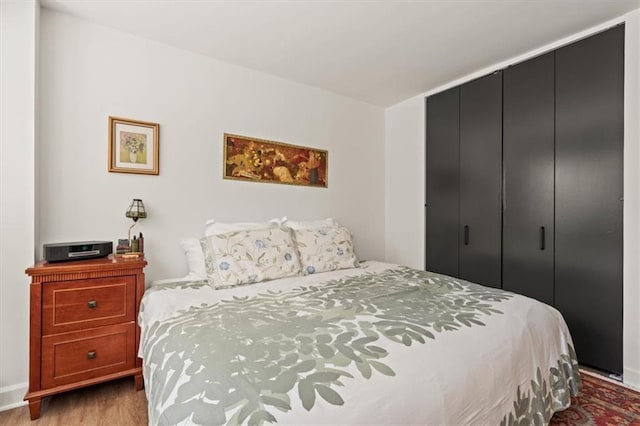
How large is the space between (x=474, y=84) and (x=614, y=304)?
2141 mm

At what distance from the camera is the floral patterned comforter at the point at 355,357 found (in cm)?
87

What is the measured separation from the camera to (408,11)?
80.4 inches

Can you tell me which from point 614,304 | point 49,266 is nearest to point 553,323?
point 614,304

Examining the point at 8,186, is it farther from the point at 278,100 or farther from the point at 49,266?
the point at 278,100

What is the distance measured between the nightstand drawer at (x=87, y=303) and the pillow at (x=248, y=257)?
500mm

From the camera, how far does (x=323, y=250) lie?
2572mm

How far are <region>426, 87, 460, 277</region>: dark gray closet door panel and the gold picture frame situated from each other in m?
1.18

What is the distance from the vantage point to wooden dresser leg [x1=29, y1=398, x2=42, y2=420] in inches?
65.1

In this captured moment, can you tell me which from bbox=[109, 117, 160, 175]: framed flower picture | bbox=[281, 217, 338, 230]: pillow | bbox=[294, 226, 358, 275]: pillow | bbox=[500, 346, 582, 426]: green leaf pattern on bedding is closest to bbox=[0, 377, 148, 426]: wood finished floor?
bbox=[294, 226, 358, 275]: pillow

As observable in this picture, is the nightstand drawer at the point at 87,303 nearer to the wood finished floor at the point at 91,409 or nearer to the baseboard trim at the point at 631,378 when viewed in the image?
the wood finished floor at the point at 91,409

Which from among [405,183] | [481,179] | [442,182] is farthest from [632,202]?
[405,183]

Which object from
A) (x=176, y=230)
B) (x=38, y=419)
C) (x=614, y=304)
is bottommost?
(x=38, y=419)

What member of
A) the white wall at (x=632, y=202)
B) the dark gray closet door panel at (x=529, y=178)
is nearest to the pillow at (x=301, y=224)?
the dark gray closet door panel at (x=529, y=178)

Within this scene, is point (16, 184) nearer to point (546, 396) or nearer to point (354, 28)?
point (354, 28)
